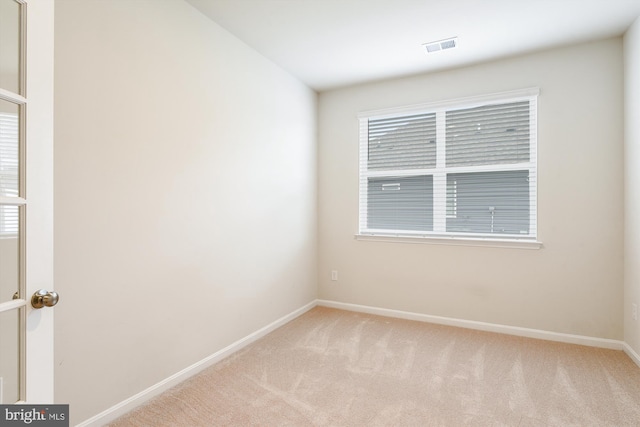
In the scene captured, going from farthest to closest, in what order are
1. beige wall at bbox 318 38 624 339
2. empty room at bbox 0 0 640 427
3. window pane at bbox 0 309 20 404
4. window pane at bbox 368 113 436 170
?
window pane at bbox 368 113 436 170, beige wall at bbox 318 38 624 339, empty room at bbox 0 0 640 427, window pane at bbox 0 309 20 404

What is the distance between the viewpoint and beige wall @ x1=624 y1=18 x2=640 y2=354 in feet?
8.59

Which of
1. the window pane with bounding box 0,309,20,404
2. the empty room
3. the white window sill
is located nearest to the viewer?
the window pane with bounding box 0,309,20,404

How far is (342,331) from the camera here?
336cm

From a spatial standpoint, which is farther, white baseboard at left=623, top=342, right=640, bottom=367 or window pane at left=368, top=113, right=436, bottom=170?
window pane at left=368, top=113, right=436, bottom=170

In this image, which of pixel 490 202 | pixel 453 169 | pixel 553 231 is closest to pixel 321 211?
pixel 453 169

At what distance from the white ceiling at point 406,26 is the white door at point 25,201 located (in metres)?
1.56

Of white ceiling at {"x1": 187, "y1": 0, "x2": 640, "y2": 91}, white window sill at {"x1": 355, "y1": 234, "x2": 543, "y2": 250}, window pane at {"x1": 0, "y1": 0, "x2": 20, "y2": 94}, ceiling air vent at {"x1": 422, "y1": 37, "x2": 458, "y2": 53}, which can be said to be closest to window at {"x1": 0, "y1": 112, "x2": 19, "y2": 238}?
window pane at {"x1": 0, "y1": 0, "x2": 20, "y2": 94}

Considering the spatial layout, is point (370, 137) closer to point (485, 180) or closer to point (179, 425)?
point (485, 180)

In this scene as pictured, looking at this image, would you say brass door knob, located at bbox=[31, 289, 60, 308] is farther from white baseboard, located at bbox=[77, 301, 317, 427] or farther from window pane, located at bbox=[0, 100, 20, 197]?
white baseboard, located at bbox=[77, 301, 317, 427]

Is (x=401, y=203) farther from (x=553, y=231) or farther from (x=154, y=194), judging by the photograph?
(x=154, y=194)

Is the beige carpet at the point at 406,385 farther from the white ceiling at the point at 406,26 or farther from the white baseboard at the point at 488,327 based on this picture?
the white ceiling at the point at 406,26

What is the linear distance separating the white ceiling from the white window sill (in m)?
1.80

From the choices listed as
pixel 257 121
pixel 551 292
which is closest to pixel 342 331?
pixel 551 292

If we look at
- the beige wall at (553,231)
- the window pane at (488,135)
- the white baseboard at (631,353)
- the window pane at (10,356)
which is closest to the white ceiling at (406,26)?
the beige wall at (553,231)
